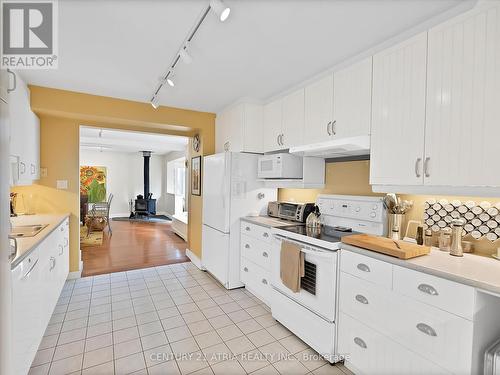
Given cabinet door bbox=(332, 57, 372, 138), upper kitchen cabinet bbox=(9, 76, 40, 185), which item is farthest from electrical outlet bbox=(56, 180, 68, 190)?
cabinet door bbox=(332, 57, 372, 138)

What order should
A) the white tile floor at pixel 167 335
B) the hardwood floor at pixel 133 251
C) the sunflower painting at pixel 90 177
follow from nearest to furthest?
the white tile floor at pixel 167 335
the hardwood floor at pixel 133 251
the sunflower painting at pixel 90 177

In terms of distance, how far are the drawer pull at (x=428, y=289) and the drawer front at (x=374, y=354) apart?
0.37m

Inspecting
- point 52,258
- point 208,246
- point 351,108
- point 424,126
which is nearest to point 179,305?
point 208,246

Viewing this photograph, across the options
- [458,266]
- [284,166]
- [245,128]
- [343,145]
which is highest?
[245,128]

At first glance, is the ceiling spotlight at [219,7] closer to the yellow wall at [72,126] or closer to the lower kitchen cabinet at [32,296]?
the lower kitchen cabinet at [32,296]

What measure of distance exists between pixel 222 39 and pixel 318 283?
2002 millimetres

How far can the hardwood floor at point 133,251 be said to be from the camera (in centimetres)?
409

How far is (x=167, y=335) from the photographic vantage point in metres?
2.28

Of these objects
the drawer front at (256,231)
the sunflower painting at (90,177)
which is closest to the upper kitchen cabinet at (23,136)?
the drawer front at (256,231)

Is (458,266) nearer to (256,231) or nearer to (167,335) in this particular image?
(256,231)

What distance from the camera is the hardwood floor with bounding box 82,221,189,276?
4094 millimetres

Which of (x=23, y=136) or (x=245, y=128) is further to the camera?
(x=245, y=128)

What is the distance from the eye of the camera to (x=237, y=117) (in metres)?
3.36

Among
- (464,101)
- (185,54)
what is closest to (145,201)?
(185,54)
